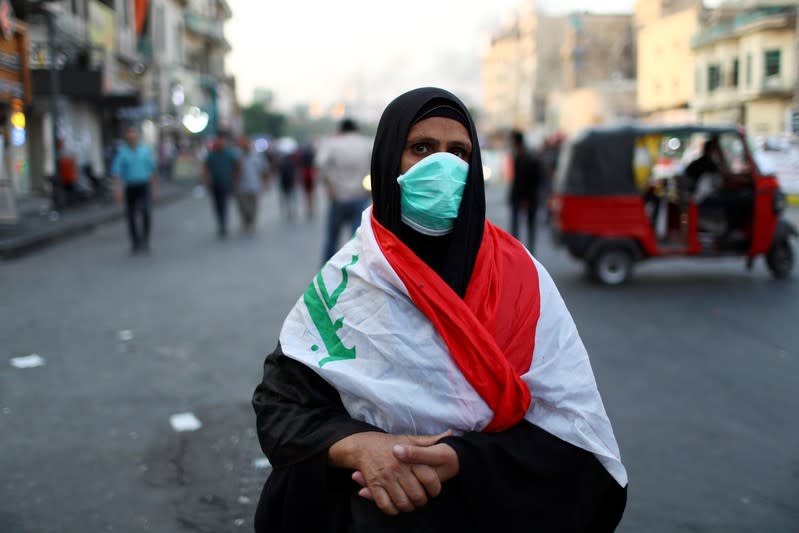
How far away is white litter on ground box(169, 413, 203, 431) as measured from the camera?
15.8 feet

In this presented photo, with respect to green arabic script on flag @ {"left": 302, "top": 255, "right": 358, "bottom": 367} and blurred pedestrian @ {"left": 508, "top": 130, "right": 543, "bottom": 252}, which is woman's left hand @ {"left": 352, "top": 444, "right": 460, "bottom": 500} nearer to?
green arabic script on flag @ {"left": 302, "top": 255, "right": 358, "bottom": 367}

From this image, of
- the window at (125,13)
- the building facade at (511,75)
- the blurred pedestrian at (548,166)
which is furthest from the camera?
the building facade at (511,75)

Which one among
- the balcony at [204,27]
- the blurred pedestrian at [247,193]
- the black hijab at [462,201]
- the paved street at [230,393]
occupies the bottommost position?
the paved street at [230,393]

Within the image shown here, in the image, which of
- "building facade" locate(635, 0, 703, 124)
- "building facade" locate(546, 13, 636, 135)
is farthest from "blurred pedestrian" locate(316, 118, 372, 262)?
"building facade" locate(546, 13, 636, 135)

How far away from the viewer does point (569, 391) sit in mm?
1940

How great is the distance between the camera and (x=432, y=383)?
1.88 m

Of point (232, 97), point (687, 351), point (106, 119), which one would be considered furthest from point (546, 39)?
point (687, 351)

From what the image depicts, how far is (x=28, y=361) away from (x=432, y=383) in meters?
5.23

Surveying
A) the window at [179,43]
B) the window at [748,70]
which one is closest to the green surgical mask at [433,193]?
the window at [748,70]

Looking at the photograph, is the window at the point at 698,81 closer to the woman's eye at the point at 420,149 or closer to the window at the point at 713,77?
the window at the point at 713,77

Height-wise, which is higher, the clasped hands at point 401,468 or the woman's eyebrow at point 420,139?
the woman's eyebrow at point 420,139

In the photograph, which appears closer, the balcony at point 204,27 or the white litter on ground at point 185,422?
the white litter on ground at point 185,422

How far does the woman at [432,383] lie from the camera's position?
1.86 meters

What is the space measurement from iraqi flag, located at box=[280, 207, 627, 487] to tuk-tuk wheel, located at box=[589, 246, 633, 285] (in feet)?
26.7
